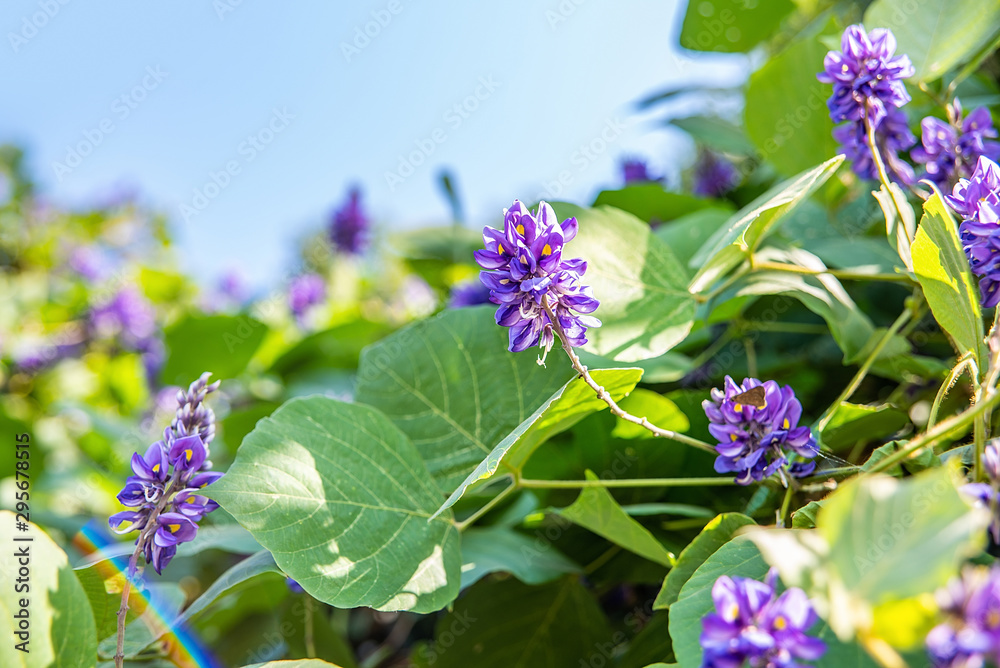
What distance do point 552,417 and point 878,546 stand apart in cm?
33

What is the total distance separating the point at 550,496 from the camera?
36.1 inches

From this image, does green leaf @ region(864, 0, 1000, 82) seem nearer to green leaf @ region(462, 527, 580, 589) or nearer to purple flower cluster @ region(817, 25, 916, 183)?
purple flower cluster @ region(817, 25, 916, 183)

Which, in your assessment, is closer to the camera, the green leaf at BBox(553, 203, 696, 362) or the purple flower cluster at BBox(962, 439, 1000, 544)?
the purple flower cluster at BBox(962, 439, 1000, 544)

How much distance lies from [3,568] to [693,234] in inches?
33.2

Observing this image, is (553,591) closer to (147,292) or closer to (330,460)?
(330,460)

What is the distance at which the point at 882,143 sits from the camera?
0.77 meters

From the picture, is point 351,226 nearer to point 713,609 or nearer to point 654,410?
point 654,410

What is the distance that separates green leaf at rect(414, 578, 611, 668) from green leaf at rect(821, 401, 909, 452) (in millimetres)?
359

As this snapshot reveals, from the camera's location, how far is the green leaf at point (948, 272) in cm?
54

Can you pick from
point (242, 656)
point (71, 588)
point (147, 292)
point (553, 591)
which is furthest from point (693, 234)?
point (147, 292)

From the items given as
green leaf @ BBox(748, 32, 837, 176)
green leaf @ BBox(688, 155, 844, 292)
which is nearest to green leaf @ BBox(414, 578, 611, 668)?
green leaf @ BBox(688, 155, 844, 292)

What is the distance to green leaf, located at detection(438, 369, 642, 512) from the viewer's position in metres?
0.54

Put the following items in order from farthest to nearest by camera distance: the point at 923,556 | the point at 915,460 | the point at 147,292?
the point at 147,292 → the point at 915,460 → the point at 923,556

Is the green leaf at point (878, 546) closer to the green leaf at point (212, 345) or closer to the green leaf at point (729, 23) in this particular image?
the green leaf at point (729, 23)
